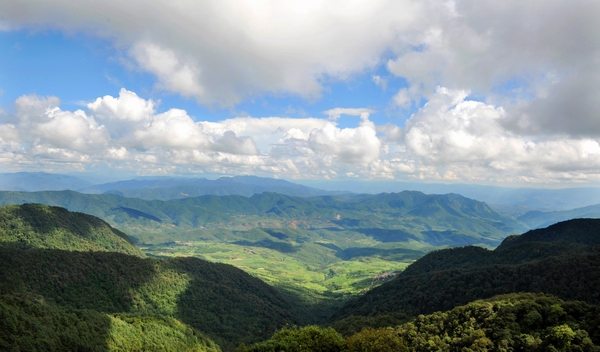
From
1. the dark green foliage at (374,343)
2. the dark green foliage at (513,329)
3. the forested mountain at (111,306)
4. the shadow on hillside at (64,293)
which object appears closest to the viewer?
the dark green foliage at (374,343)

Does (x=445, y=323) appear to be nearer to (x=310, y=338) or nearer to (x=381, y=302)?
(x=310, y=338)

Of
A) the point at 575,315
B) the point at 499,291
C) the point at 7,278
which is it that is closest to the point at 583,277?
the point at 499,291

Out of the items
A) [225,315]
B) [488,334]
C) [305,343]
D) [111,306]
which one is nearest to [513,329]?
[488,334]

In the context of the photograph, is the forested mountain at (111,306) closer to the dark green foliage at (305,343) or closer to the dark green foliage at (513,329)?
the dark green foliage at (305,343)

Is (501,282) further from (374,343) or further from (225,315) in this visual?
(225,315)

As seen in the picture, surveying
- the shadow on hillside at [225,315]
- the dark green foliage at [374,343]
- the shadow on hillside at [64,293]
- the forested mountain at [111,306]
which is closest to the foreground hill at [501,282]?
the shadow on hillside at [225,315]

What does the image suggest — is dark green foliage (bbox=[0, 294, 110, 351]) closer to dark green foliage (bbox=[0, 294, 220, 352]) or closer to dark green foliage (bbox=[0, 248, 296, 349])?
dark green foliage (bbox=[0, 294, 220, 352])

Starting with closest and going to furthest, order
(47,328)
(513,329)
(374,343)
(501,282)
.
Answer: (374,343)
(513,329)
(47,328)
(501,282)

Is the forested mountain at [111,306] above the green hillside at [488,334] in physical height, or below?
below

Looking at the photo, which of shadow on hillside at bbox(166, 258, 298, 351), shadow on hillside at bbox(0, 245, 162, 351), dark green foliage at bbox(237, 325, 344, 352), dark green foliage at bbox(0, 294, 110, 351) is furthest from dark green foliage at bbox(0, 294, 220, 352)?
dark green foliage at bbox(237, 325, 344, 352)
